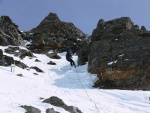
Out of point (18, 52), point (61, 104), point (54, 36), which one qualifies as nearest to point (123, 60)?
point (61, 104)

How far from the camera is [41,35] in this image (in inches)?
2448

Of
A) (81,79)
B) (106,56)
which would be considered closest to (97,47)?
(106,56)

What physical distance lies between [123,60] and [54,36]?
3461 cm

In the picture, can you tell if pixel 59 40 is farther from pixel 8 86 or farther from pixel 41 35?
pixel 8 86

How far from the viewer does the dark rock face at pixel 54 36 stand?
57.7 m

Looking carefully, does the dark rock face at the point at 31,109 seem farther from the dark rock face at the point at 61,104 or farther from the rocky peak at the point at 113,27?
the rocky peak at the point at 113,27

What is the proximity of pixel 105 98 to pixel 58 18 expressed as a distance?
5290cm

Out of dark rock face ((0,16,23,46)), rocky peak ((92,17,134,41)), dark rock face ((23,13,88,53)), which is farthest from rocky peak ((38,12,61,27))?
rocky peak ((92,17,134,41))

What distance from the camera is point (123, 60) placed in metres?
31.0

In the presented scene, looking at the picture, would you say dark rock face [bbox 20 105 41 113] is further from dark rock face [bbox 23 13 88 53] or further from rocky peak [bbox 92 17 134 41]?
dark rock face [bbox 23 13 88 53]

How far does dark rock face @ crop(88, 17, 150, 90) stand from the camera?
29.1 m

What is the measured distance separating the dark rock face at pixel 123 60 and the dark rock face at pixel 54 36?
68.6 feet

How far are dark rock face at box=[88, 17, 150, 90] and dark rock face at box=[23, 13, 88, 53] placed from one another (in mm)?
20910

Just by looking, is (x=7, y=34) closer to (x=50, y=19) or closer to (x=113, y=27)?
(x=50, y=19)
